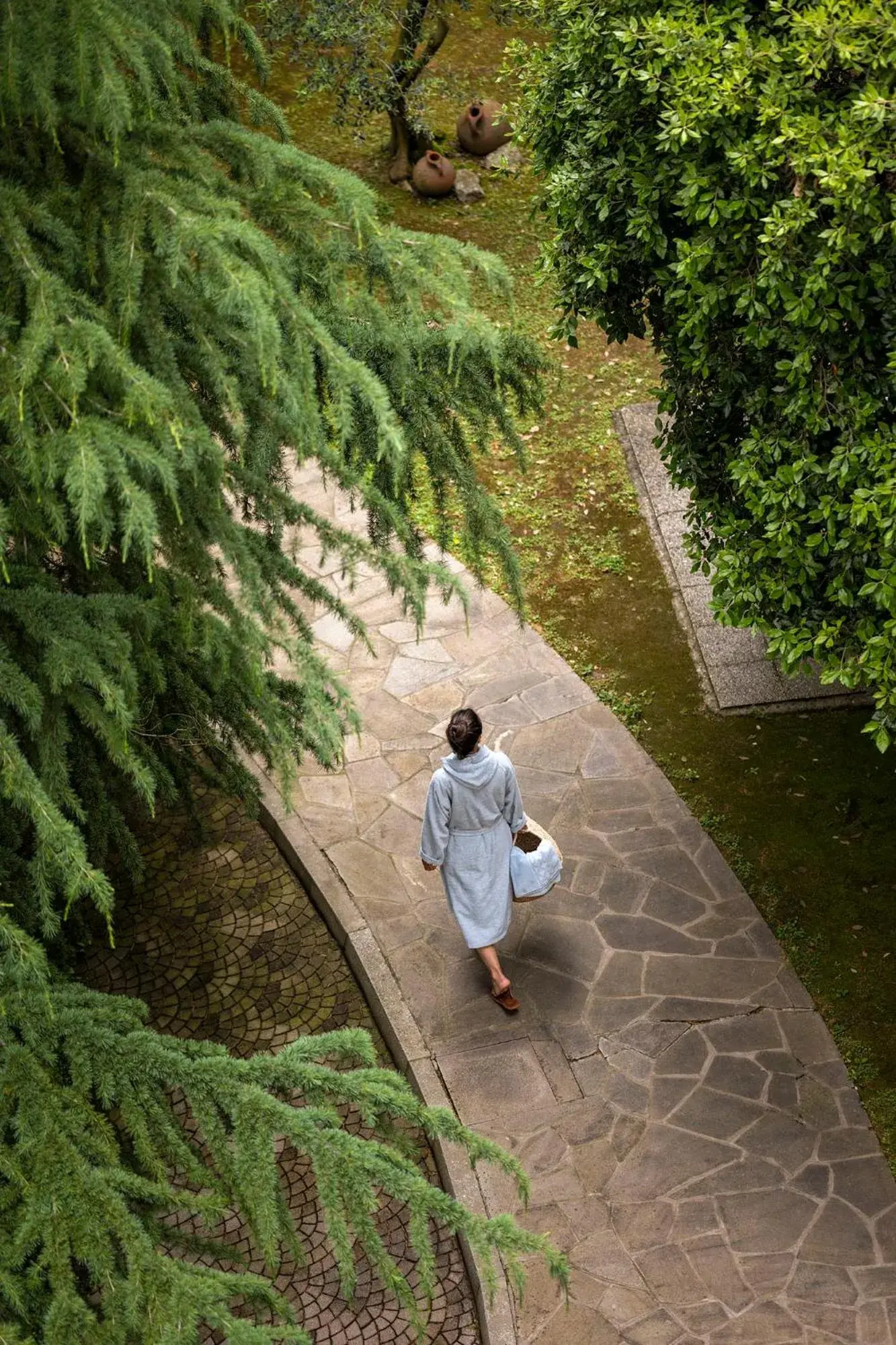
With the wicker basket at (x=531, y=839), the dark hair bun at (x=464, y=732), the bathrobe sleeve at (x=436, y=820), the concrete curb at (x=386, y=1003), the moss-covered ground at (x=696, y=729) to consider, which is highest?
the dark hair bun at (x=464, y=732)

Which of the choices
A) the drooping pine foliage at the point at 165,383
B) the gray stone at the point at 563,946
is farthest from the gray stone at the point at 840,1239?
the drooping pine foliage at the point at 165,383

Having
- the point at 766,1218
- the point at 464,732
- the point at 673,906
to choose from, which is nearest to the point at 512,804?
the point at 464,732

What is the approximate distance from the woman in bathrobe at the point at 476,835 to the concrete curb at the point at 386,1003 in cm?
60

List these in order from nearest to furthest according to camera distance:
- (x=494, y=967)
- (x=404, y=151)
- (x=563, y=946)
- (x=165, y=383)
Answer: (x=165, y=383)
(x=494, y=967)
(x=563, y=946)
(x=404, y=151)

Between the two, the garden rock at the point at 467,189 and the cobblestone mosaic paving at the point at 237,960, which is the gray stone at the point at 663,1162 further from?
the garden rock at the point at 467,189

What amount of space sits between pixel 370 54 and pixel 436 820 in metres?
9.27

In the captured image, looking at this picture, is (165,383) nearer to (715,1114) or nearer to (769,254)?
(769,254)

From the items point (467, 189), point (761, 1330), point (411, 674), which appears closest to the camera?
point (761, 1330)

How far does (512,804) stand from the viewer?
7.61m

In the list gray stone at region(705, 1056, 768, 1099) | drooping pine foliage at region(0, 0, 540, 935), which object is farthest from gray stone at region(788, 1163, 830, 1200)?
drooping pine foliage at region(0, 0, 540, 935)

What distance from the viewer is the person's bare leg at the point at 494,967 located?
779cm

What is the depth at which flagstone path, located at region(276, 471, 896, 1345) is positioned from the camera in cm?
659

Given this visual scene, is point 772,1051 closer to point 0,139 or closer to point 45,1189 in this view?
point 45,1189

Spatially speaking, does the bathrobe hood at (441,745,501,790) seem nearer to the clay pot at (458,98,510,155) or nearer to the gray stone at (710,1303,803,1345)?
the gray stone at (710,1303,803,1345)
